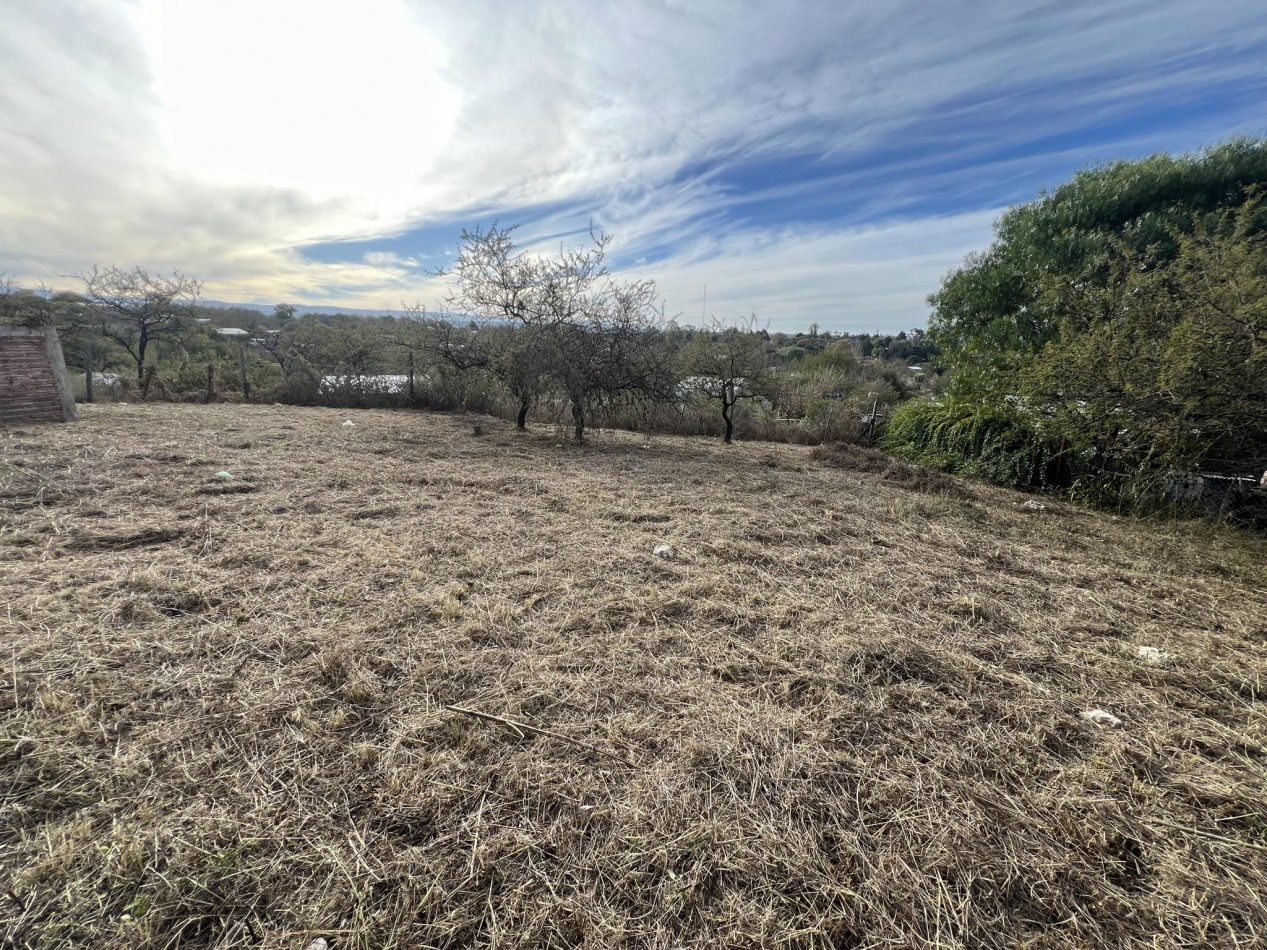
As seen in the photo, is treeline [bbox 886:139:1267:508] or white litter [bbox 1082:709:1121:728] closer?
white litter [bbox 1082:709:1121:728]

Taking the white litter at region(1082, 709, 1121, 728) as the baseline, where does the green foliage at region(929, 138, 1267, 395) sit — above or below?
above

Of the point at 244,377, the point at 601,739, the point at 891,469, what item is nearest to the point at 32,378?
the point at 244,377

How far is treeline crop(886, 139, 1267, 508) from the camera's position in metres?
4.04

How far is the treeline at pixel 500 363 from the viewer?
844 cm

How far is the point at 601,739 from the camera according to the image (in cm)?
187

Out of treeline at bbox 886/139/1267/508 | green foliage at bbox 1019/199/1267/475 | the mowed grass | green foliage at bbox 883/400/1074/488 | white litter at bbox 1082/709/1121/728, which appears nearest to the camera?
the mowed grass

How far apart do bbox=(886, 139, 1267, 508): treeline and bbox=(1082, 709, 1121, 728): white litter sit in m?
3.58

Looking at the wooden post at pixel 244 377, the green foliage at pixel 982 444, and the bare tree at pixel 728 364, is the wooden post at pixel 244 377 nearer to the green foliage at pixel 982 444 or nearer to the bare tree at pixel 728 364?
the bare tree at pixel 728 364

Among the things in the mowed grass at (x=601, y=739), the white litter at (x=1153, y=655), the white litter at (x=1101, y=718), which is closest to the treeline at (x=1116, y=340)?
the mowed grass at (x=601, y=739)

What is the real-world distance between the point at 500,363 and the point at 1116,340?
27.5ft

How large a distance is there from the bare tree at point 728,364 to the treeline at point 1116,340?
9.91 ft

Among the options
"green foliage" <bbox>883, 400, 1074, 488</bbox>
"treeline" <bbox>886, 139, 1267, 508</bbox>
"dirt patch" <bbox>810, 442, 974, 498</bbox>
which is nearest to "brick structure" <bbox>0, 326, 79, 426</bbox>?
"dirt patch" <bbox>810, 442, 974, 498</bbox>

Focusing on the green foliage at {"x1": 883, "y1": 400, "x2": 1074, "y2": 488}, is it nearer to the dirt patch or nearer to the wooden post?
the dirt patch

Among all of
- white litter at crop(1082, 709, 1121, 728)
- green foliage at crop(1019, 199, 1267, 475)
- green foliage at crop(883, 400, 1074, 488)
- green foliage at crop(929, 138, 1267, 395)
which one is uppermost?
green foliage at crop(929, 138, 1267, 395)
